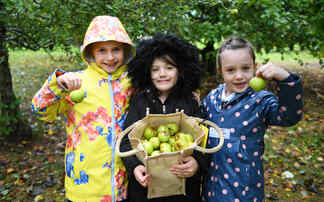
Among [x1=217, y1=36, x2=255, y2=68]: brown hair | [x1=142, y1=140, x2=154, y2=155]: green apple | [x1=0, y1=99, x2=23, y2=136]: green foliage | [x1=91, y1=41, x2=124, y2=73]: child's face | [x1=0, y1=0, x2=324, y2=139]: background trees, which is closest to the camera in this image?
[x1=142, y1=140, x2=154, y2=155]: green apple

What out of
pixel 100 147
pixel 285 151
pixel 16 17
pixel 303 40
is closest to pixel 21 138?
A: pixel 16 17

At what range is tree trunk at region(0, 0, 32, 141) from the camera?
3466 mm

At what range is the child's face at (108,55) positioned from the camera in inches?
80.6

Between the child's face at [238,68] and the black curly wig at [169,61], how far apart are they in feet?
0.97

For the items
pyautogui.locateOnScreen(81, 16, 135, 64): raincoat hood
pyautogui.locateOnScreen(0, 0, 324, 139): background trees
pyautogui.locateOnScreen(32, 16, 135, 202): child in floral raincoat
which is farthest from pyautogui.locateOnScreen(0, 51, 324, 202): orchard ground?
→ pyautogui.locateOnScreen(32, 16, 135, 202): child in floral raincoat

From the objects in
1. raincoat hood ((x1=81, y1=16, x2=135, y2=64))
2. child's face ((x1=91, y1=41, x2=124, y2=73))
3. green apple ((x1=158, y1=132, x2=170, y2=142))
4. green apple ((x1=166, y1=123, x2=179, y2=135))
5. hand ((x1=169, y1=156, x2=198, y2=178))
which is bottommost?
hand ((x1=169, y1=156, x2=198, y2=178))

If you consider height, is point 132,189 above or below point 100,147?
below

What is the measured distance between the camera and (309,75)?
33.2 feet

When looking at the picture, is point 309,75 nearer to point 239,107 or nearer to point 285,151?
point 285,151

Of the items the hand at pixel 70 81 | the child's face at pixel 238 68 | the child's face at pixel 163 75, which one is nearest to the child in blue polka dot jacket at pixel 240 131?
the child's face at pixel 238 68

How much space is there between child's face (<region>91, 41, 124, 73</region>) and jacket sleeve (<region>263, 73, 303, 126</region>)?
4.21 ft

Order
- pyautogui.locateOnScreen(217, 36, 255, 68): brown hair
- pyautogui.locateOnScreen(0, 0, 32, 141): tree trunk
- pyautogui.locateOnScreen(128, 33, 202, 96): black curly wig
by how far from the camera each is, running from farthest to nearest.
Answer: pyautogui.locateOnScreen(0, 0, 32, 141): tree trunk < pyautogui.locateOnScreen(128, 33, 202, 96): black curly wig < pyautogui.locateOnScreen(217, 36, 255, 68): brown hair

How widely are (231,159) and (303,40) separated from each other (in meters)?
4.50

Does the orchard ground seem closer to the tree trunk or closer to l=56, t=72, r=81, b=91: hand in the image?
the tree trunk
